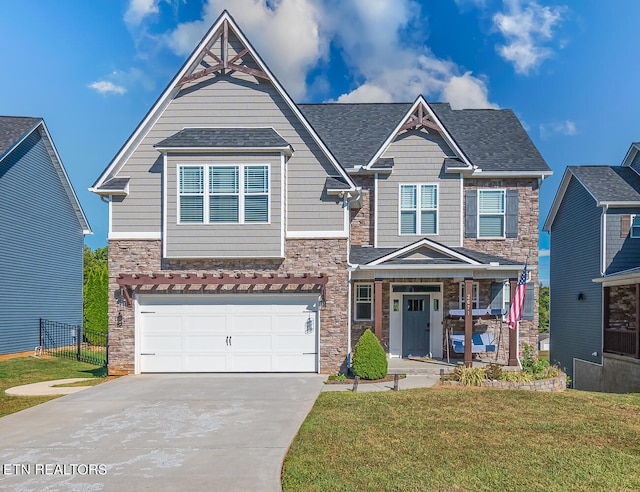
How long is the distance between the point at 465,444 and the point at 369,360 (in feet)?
19.9

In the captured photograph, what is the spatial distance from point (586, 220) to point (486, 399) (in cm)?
1295

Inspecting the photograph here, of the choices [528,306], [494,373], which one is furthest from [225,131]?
[528,306]

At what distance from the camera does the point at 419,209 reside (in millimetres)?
17672

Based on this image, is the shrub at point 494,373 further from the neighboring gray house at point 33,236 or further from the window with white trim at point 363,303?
the neighboring gray house at point 33,236

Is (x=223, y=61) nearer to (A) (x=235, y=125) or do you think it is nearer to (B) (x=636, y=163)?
(A) (x=235, y=125)

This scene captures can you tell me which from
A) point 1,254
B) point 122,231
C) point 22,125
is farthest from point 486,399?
point 22,125

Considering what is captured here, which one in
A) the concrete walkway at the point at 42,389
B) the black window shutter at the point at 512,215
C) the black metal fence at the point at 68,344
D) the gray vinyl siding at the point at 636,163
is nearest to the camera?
the concrete walkway at the point at 42,389

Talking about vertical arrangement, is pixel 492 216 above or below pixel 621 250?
above

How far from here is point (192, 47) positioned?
607 inches

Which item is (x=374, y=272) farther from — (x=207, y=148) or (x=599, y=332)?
(x=599, y=332)

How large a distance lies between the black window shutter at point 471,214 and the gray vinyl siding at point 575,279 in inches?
221

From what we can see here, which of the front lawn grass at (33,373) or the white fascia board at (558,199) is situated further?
the white fascia board at (558,199)

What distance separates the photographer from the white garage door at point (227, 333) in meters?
15.4

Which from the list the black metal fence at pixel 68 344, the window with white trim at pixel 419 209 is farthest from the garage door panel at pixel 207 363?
the window with white trim at pixel 419 209
